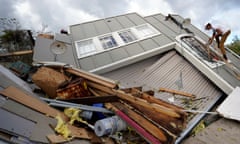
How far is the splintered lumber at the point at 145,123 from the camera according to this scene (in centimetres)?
375

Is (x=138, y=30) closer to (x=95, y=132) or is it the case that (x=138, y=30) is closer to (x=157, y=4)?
(x=157, y=4)

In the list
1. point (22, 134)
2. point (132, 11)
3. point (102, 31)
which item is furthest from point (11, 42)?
point (22, 134)

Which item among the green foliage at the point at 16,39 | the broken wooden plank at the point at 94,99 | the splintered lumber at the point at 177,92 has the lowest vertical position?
the splintered lumber at the point at 177,92

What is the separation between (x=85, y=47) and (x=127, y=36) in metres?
1.93

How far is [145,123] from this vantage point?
398 centimetres

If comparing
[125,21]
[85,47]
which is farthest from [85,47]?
[125,21]

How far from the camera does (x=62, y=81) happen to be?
5.35m

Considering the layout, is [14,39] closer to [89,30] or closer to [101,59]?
[89,30]

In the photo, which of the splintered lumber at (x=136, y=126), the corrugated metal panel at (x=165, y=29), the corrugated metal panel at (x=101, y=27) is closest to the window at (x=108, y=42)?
the corrugated metal panel at (x=101, y=27)

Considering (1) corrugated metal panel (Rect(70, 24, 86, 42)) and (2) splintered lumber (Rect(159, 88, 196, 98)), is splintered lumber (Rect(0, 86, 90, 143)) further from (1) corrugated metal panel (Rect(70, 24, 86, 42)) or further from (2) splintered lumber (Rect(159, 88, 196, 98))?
(1) corrugated metal panel (Rect(70, 24, 86, 42))

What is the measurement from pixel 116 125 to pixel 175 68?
4078mm

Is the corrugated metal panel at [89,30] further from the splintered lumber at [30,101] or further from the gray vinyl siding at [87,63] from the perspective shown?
the splintered lumber at [30,101]

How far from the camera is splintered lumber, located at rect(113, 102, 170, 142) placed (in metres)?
3.75

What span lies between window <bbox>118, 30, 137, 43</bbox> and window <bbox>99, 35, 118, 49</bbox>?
453 mm
